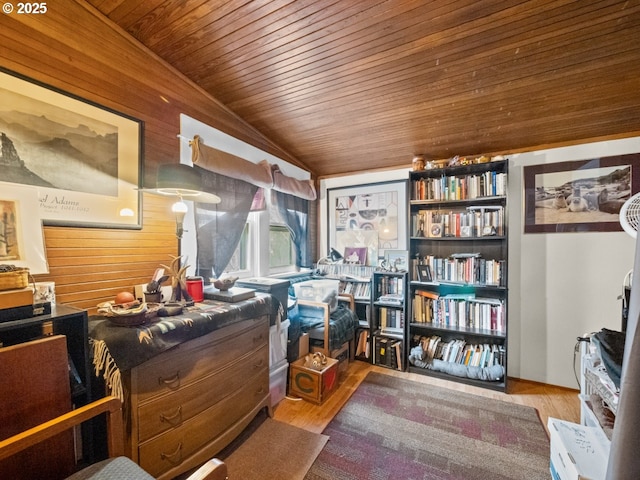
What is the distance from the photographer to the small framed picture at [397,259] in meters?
3.01

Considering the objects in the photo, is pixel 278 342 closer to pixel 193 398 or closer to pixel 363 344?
pixel 193 398

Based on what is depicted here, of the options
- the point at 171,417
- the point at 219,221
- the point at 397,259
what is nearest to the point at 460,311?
the point at 397,259

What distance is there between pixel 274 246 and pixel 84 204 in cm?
178

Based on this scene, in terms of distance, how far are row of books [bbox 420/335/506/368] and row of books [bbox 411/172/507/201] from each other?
4.57ft

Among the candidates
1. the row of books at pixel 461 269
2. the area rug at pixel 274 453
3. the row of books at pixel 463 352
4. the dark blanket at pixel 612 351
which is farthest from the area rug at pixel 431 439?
the row of books at pixel 461 269

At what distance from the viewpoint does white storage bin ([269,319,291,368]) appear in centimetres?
214

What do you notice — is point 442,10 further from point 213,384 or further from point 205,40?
point 213,384

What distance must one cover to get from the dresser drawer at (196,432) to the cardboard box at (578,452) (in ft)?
5.21

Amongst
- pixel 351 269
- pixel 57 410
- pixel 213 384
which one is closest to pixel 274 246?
pixel 351 269

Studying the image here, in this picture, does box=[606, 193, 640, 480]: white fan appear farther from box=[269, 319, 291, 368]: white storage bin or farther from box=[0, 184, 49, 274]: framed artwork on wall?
box=[0, 184, 49, 274]: framed artwork on wall

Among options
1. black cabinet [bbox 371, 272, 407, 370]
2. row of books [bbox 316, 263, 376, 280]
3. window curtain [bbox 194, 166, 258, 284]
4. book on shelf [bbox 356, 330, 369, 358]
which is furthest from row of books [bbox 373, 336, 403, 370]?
window curtain [bbox 194, 166, 258, 284]

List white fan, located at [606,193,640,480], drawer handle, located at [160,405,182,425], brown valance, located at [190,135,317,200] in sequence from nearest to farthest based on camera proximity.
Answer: white fan, located at [606,193,640,480] → drawer handle, located at [160,405,182,425] → brown valance, located at [190,135,317,200]

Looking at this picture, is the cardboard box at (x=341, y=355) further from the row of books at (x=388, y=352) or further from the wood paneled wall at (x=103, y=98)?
the wood paneled wall at (x=103, y=98)

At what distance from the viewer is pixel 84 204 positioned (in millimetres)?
1466
